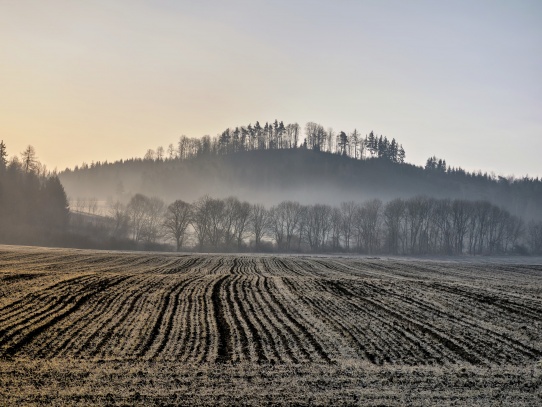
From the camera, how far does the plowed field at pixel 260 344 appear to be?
14930 millimetres

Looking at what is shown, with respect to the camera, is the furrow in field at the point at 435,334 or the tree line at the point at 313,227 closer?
the furrow in field at the point at 435,334

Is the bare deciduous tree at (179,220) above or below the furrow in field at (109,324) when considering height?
above

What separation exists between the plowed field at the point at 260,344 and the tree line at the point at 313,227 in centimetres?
8198

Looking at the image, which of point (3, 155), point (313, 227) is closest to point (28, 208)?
point (3, 155)

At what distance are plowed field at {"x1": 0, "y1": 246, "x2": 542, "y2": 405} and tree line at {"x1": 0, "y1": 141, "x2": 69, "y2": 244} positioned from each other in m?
77.1

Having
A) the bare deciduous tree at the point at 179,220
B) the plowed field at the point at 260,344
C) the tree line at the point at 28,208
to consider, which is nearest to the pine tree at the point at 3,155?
the tree line at the point at 28,208

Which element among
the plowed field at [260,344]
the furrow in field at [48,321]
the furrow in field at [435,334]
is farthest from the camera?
the furrow in field at [435,334]

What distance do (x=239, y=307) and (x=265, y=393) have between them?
498 inches

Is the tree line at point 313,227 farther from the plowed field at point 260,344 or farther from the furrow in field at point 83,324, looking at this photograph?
the plowed field at point 260,344

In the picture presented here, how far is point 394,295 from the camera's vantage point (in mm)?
32188

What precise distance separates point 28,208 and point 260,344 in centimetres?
11182

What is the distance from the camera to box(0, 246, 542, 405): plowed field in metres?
14.9

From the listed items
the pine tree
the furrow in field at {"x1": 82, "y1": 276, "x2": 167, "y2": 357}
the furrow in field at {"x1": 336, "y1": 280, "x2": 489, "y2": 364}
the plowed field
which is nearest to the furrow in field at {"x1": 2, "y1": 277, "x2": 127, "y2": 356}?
the plowed field

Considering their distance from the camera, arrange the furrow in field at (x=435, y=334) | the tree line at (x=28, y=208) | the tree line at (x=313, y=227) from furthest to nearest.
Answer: the tree line at (x=313, y=227) < the tree line at (x=28, y=208) < the furrow in field at (x=435, y=334)
